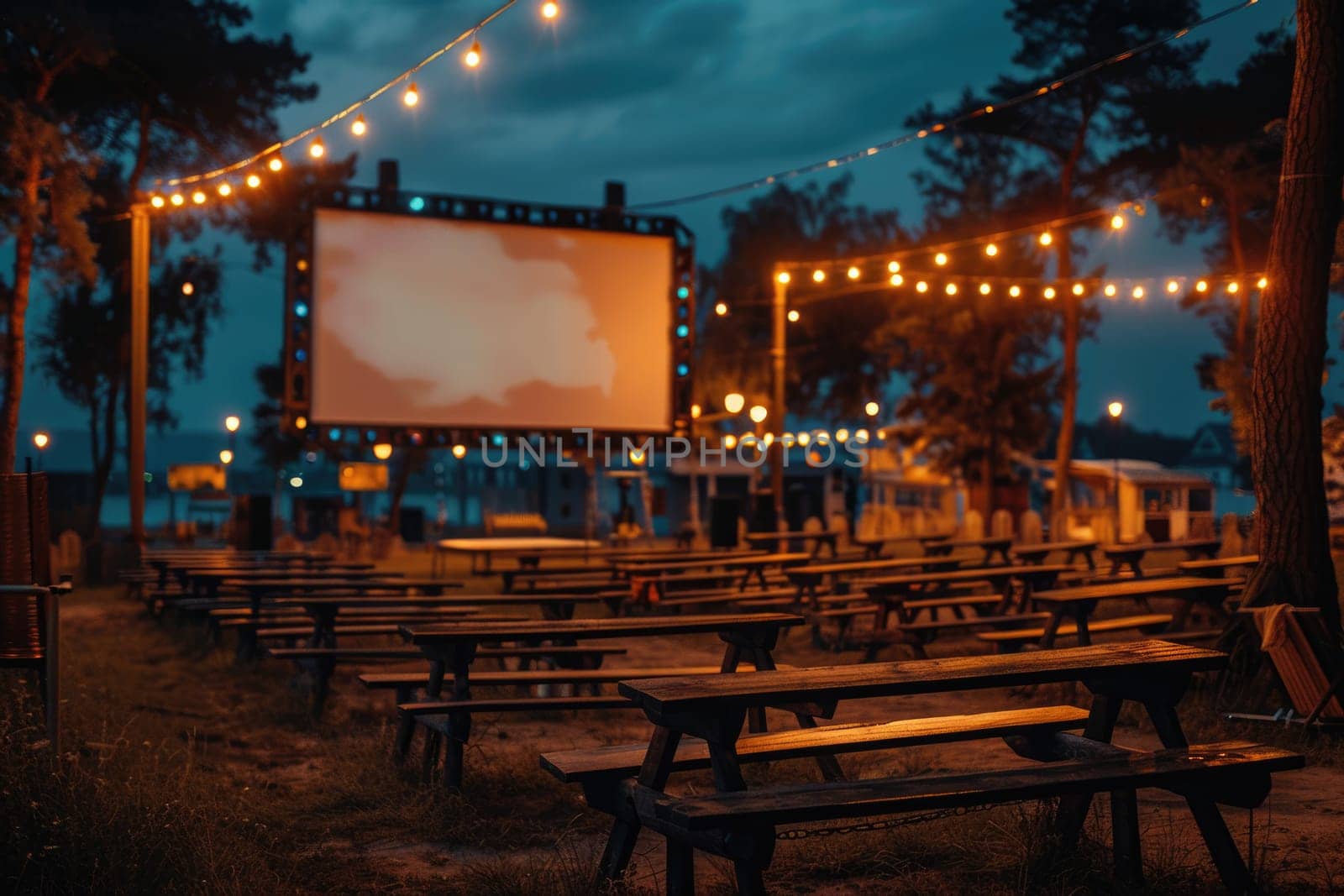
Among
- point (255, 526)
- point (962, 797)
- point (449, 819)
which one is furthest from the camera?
point (255, 526)

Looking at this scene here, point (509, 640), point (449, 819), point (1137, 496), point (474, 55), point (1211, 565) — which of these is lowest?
point (449, 819)

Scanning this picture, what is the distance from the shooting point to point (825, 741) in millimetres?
3555

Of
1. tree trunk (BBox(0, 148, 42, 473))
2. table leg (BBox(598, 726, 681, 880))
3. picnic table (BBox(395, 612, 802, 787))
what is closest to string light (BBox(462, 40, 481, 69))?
picnic table (BBox(395, 612, 802, 787))

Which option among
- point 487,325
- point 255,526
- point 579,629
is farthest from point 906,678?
point 255,526

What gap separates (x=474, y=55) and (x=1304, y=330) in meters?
6.06

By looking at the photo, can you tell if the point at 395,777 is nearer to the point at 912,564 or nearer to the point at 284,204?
the point at 912,564

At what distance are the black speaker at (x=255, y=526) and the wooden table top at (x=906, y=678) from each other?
14700 mm

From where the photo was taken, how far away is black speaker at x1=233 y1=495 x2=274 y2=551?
57.0 ft

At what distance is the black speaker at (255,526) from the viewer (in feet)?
57.0

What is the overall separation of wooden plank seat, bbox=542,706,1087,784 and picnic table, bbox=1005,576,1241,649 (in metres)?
2.57

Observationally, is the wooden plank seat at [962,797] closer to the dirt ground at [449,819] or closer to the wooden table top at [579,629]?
the dirt ground at [449,819]

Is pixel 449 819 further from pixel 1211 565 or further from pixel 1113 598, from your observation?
pixel 1211 565

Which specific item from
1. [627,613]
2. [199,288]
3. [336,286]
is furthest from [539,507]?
[627,613]

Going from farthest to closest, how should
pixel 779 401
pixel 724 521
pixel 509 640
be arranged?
1. pixel 779 401
2. pixel 724 521
3. pixel 509 640
